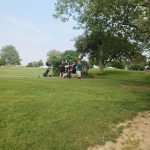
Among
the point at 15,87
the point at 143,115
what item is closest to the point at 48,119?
the point at 143,115

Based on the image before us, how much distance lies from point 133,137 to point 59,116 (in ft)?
11.0

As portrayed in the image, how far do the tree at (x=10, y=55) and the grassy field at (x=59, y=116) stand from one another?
17359cm

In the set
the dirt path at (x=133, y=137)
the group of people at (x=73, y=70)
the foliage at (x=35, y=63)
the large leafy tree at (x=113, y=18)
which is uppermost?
the large leafy tree at (x=113, y=18)

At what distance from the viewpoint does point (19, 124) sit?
14.4 m

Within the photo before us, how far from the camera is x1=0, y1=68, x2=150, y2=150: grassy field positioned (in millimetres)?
13281

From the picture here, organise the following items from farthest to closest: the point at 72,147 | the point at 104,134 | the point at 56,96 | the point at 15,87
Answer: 1. the point at 15,87
2. the point at 56,96
3. the point at 104,134
4. the point at 72,147

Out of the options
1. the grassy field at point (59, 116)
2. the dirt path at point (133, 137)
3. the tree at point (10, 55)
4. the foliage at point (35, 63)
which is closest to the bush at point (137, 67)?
the grassy field at point (59, 116)

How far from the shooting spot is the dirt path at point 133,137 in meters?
13.5

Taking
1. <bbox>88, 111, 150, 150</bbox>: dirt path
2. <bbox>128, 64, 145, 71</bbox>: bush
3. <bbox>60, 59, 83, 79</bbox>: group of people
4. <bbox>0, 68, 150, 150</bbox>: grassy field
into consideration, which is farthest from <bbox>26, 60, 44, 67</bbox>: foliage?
<bbox>88, 111, 150, 150</bbox>: dirt path

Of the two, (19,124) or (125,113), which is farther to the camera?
(125,113)

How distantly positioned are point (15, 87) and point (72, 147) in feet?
28.1

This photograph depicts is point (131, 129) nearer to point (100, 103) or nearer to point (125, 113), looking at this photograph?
point (125, 113)

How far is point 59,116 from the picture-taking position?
15438mm

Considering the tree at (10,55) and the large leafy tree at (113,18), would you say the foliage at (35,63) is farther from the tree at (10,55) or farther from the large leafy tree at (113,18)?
the large leafy tree at (113,18)
